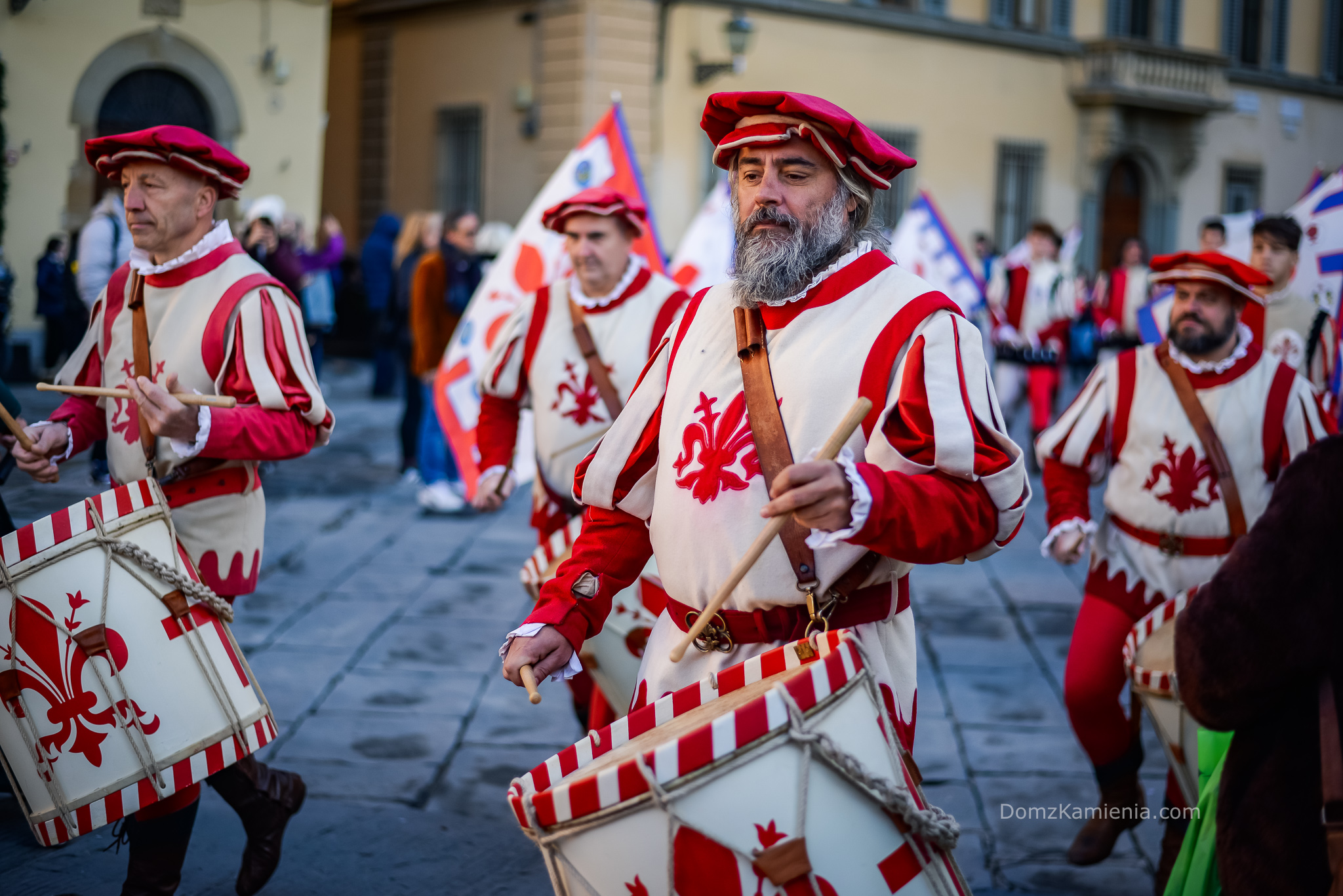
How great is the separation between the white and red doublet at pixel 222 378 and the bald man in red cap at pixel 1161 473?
2235 millimetres

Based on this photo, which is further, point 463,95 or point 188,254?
point 463,95

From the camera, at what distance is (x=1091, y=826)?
13.1 ft

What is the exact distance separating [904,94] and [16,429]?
1890cm

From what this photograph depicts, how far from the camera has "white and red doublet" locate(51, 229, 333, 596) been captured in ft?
11.4

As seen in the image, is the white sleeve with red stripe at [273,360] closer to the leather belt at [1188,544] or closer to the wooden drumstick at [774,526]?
the wooden drumstick at [774,526]

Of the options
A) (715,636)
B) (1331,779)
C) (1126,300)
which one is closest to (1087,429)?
(715,636)

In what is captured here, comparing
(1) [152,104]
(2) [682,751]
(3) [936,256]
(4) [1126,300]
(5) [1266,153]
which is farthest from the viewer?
(5) [1266,153]

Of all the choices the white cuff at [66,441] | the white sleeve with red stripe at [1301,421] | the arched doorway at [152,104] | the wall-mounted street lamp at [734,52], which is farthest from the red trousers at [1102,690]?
the wall-mounted street lamp at [734,52]

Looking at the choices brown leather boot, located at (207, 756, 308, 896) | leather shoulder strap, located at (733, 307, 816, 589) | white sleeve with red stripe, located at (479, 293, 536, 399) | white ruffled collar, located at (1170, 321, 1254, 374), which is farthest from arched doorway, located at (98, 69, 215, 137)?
leather shoulder strap, located at (733, 307, 816, 589)

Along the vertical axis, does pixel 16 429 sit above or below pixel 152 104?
below

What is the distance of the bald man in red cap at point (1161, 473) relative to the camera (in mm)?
3955

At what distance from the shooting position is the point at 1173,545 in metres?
3.98

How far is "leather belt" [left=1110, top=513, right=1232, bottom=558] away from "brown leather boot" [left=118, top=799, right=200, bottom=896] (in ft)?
8.88

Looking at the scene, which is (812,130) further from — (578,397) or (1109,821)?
(1109,821)
